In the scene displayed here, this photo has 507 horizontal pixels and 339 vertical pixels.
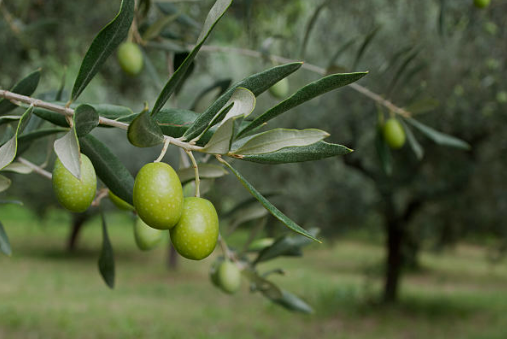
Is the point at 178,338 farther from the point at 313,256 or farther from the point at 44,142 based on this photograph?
the point at 313,256

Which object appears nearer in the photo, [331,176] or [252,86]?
[252,86]

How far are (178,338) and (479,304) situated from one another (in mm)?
6653

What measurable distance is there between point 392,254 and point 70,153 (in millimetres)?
9284

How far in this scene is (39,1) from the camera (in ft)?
9.11

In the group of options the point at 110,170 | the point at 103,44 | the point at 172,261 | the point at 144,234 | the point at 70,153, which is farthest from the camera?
the point at 172,261

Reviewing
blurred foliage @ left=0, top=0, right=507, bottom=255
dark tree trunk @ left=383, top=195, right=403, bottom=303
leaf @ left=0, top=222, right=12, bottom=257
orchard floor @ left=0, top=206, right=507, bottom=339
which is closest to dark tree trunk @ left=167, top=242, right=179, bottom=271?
orchard floor @ left=0, top=206, right=507, bottom=339

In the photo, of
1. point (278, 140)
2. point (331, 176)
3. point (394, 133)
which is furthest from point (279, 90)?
point (331, 176)

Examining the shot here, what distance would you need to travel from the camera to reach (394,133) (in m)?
1.48

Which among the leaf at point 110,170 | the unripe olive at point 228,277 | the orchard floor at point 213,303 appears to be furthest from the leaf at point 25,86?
the orchard floor at point 213,303

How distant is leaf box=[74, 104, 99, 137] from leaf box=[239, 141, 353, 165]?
0.18 m

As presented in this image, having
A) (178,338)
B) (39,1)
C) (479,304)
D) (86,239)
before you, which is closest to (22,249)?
(86,239)

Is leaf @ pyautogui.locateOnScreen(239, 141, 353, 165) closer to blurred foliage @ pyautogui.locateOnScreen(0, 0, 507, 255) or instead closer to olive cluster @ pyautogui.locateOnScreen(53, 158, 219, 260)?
olive cluster @ pyautogui.locateOnScreen(53, 158, 219, 260)

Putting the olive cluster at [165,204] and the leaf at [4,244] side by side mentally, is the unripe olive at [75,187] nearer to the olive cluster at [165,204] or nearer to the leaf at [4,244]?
the olive cluster at [165,204]

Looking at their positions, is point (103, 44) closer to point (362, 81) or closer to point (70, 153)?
point (70, 153)
